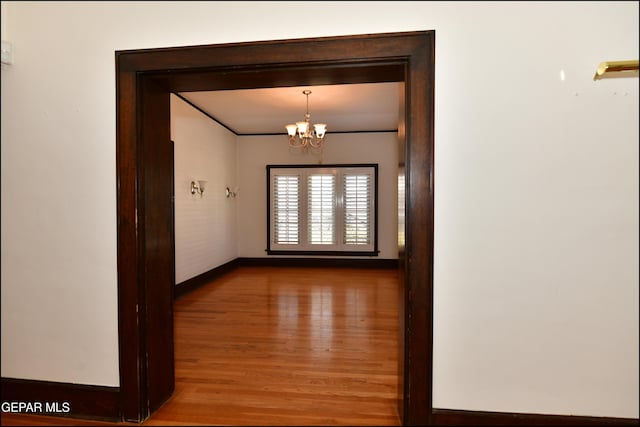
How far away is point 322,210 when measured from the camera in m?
6.80

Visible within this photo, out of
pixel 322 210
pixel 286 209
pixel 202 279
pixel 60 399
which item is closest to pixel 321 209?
pixel 322 210

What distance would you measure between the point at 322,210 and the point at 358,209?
2.21 ft

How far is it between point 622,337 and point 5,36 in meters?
3.29

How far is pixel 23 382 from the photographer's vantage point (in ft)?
6.41

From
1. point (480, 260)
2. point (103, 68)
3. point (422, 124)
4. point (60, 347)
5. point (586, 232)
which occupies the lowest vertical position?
point (60, 347)

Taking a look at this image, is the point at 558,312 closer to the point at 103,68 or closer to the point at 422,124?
the point at 422,124

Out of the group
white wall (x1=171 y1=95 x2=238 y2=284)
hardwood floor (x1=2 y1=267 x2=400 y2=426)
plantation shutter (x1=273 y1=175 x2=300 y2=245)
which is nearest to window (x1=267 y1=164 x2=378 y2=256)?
plantation shutter (x1=273 y1=175 x2=300 y2=245)

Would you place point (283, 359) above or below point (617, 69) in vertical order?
below

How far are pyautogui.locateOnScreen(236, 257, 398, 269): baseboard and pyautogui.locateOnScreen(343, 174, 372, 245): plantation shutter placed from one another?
0.35 metres

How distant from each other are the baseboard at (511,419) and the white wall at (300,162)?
4.96 meters

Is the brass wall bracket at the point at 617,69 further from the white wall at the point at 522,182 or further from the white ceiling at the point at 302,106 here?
the white ceiling at the point at 302,106

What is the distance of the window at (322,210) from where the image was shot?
672 centimetres

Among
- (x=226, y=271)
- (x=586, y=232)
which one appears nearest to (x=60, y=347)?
(x=586, y=232)

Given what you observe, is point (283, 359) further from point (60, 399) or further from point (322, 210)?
point (322, 210)
